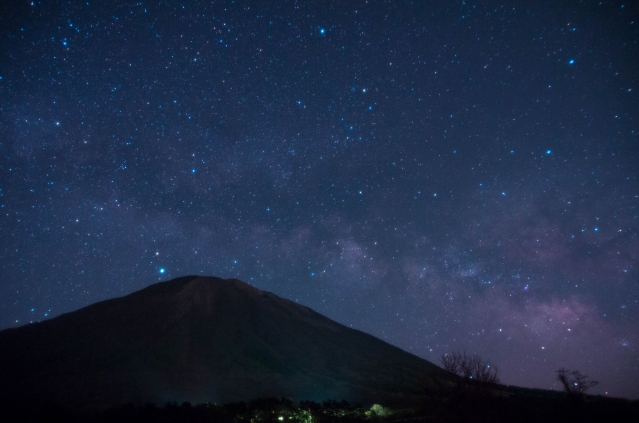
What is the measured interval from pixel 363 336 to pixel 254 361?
1302 inches

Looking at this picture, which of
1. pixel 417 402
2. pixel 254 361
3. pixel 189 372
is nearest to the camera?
pixel 417 402

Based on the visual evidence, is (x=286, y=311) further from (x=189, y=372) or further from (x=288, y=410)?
(x=288, y=410)

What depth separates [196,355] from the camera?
209ft

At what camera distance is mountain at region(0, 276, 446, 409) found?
1969 inches

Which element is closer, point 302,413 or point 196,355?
point 302,413

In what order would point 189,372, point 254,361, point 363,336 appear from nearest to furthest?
point 189,372
point 254,361
point 363,336

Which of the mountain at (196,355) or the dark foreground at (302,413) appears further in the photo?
the mountain at (196,355)

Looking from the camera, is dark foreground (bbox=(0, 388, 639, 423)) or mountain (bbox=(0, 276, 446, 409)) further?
mountain (bbox=(0, 276, 446, 409))

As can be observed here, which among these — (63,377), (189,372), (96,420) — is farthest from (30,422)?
(189,372)

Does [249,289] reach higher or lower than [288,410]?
higher

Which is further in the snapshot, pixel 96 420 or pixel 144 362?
pixel 144 362

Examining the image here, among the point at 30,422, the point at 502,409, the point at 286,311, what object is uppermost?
the point at 286,311

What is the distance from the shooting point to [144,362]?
59.8 meters

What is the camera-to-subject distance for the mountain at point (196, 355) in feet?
164
